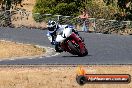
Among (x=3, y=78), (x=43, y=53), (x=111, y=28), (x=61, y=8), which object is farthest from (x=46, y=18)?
(x=3, y=78)

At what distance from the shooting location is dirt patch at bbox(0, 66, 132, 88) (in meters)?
16.1

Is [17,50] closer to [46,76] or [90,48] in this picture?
[90,48]

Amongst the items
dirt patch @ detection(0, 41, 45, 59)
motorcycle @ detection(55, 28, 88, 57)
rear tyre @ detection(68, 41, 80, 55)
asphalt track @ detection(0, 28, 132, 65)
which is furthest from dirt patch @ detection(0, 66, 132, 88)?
dirt patch @ detection(0, 41, 45, 59)

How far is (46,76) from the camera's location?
17781 millimetres

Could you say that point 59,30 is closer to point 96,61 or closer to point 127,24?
point 96,61

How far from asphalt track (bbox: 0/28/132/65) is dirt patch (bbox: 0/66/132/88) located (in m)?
1.56

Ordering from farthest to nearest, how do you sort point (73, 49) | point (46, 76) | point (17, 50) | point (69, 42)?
point (17, 50)
point (73, 49)
point (69, 42)
point (46, 76)

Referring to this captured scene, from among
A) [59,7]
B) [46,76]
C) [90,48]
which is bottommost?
[59,7]

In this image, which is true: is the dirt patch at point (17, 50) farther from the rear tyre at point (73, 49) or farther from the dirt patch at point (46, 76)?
the dirt patch at point (46, 76)

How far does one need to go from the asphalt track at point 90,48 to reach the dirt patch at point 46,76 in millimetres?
1556

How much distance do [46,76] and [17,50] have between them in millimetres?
8822

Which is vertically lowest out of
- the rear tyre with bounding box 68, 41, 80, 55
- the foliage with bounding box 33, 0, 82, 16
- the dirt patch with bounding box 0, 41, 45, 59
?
the foliage with bounding box 33, 0, 82, 16

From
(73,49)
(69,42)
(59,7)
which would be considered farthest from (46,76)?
(59,7)

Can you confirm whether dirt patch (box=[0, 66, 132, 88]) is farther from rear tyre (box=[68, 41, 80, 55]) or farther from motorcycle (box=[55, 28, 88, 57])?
rear tyre (box=[68, 41, 80, 55])
